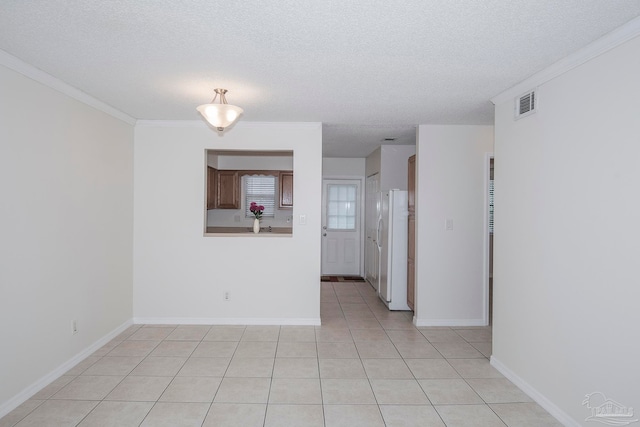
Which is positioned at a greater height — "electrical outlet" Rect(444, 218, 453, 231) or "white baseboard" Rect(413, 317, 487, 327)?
"electrical outlet" Rect(444, 218, 453, 231)

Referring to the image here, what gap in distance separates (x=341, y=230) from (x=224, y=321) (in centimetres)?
353

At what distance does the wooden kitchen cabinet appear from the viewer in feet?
15.4

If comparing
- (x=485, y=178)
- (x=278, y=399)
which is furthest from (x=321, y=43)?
(x=485, y=178)

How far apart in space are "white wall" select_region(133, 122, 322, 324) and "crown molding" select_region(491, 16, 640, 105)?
2157mm

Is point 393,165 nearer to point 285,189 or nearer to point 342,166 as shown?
point 342,166

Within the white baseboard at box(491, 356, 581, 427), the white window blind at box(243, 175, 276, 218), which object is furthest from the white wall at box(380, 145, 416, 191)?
the white baseboard at box(491, 356, 581, 427)

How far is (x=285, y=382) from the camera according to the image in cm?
296

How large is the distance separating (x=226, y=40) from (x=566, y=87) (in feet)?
7.26

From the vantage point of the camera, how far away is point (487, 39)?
2.18 metres

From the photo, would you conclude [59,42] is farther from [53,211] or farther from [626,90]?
[626,90]

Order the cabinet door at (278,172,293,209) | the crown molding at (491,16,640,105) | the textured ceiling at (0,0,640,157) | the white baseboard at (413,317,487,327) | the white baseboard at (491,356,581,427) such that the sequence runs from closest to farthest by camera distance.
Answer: the textured ceiling at (0,0,640,157) < the crown molding at (491,16,640,105) < the white baseboard at (491,356,581,427) < the white baseboard at (413,317,487,327) < the cabinet door at (278,172,293,209)

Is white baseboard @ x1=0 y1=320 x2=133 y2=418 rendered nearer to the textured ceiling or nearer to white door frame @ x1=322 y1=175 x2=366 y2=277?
the textured ceiling

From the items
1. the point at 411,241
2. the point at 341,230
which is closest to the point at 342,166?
the point at 341,230

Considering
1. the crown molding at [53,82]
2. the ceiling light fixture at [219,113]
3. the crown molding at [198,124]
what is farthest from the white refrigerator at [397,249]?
the crown molding at [53,82]
